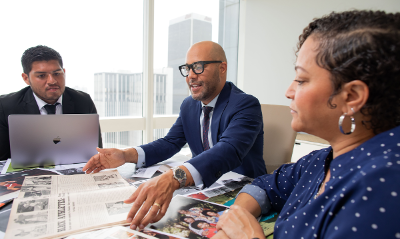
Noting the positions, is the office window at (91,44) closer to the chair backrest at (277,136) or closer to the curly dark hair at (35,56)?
the curly dark hair at (35,56)

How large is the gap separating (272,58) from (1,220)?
394cm

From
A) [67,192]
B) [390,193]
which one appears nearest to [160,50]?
[67,192]

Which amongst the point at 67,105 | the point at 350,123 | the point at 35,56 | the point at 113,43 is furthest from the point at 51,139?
the point at 113,43

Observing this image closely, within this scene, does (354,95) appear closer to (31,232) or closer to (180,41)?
(31,232)

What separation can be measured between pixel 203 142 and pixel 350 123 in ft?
3.74

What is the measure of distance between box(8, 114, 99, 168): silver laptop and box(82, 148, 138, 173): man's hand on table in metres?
0.15

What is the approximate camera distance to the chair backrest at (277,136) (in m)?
1.77

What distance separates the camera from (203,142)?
5.50 feet

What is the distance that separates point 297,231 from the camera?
615mm

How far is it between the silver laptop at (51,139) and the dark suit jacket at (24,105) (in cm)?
49

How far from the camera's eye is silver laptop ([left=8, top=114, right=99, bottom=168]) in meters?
1.24

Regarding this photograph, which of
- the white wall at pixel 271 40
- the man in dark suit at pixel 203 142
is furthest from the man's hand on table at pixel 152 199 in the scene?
the white wall at pixel 271 40

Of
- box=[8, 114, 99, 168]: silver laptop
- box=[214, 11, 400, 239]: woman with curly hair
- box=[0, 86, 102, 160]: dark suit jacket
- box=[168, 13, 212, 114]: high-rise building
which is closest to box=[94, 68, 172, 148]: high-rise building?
box=[168, 13, 212, 114]: high-rise building

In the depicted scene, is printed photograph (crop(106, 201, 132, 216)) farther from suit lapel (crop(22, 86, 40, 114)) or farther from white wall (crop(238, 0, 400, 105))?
white wall (crop(238, 0, 400, 105))
